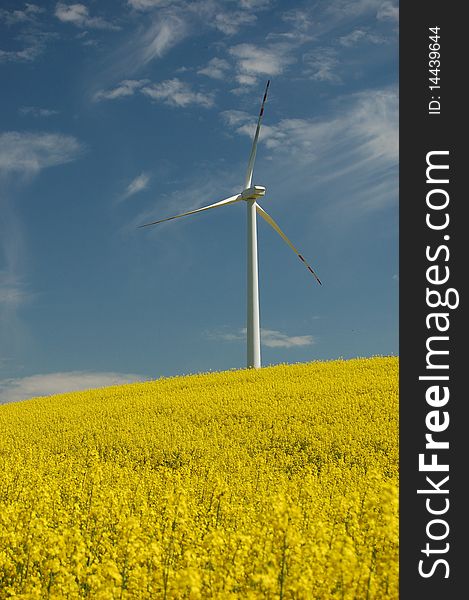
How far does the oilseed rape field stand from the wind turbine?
197 cm

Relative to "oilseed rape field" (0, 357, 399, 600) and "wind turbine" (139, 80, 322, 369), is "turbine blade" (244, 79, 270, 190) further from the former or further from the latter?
"oilseed rape field" (0, 357, 399, 600)

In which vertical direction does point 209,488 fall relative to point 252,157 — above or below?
below

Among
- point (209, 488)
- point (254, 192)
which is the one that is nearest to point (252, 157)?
point (254, 192)

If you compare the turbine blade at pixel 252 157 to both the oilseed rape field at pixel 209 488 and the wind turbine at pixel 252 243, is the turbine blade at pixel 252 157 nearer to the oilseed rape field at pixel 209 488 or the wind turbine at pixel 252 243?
the wind turbine at pixel 252 243

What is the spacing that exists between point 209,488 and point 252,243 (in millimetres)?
19610

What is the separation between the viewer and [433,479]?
564cm

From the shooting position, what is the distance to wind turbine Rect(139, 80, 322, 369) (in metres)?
29.6

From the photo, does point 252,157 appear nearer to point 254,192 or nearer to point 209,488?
point 254,192

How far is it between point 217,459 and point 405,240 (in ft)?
35.8

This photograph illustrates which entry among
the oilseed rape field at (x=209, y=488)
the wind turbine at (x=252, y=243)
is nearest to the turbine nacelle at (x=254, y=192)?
Answer: the wind turbine at (x=252, y=243)

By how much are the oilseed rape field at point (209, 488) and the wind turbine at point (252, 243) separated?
1.97 metres

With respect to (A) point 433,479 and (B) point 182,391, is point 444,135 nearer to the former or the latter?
(A) point 433,479

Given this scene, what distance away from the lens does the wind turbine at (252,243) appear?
29.6 meters

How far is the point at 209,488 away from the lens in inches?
458
